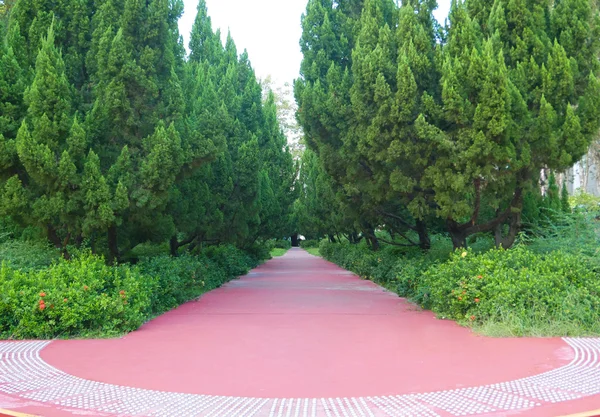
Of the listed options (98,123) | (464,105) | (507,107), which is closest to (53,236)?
(98,123)

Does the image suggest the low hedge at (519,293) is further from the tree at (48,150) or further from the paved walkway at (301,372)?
the tree at (48,150)

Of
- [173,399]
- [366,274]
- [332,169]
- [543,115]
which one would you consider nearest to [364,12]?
[332,169]

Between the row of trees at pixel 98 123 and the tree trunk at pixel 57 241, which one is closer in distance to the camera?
the row of trees at pixel 98 123

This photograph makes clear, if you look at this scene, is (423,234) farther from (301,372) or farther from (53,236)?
(301,372)

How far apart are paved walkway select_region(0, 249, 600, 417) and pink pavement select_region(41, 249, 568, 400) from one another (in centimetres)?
2

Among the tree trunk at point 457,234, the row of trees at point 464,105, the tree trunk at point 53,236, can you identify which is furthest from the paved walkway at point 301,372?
the tree trunk at point 457,234

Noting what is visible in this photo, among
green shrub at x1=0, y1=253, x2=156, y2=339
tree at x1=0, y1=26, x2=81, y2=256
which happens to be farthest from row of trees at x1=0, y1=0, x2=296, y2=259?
green shrub at x1=0, y1=253, x2=156, y2=339

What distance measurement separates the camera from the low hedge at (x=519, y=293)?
6992mm

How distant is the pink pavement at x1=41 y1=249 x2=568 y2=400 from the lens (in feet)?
15.6

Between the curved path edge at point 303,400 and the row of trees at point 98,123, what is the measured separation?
4.05 metres

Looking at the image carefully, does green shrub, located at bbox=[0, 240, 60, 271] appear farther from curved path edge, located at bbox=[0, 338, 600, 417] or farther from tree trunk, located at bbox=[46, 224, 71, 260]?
curved path edge, located at bbox=[0, 338, 600, 417]

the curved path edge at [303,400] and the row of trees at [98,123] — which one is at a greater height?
the row of trees at [98,123]

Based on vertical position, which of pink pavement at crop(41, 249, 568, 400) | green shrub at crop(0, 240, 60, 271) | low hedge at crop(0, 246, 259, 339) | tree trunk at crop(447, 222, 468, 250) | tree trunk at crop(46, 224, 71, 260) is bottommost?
pink pavement at crop(41, 249, 568, 400)

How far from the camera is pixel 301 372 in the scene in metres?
5.20
